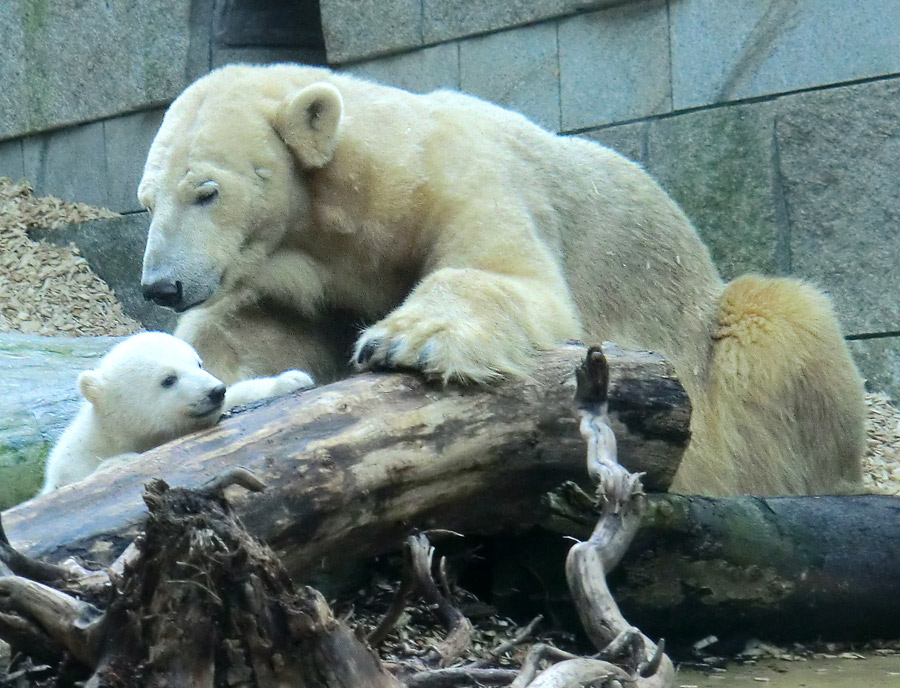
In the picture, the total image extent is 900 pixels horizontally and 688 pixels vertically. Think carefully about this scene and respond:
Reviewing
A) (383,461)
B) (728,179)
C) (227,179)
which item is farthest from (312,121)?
(728,179)

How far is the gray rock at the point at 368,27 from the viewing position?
600 centimetres

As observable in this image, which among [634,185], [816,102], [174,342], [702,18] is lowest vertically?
[174,342]

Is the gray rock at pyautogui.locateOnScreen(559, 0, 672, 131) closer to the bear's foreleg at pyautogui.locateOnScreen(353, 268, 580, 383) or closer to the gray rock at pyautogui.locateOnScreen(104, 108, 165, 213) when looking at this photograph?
the gray rock at pyautogui.locateOnScreen(104, 108, 165, 213)

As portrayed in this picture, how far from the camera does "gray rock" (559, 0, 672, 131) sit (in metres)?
5.40

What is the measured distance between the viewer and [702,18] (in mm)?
5270

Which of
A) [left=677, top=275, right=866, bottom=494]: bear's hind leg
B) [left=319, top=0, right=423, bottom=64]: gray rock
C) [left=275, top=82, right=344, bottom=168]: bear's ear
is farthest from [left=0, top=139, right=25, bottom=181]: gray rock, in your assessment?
[left=677, top=275, right=866, bottom=494]: bear's hind leg

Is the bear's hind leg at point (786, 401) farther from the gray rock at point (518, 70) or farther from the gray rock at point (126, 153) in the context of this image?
the gray rock at point (126, 153)

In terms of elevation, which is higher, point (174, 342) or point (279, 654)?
point (174, 342)

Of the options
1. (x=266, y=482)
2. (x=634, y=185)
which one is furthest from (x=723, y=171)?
(x=266, y=482)

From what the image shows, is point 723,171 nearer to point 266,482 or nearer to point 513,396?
point 513,396

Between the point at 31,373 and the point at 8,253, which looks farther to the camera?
the point at 8,253

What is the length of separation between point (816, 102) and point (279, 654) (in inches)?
167

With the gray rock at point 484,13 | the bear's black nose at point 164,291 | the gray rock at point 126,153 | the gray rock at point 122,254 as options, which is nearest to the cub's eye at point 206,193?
the bear's black nose at point 164,291

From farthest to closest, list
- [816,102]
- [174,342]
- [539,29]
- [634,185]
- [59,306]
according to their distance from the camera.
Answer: [59,306] → [539,29] → [816,102] → [634,185] → [174,342]
